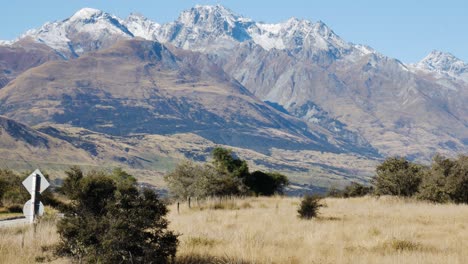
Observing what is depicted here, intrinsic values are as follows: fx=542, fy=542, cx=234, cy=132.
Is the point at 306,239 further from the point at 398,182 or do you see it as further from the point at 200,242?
the point at 398,182

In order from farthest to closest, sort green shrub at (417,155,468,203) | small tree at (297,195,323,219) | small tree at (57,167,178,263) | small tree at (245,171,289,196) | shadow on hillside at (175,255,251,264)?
small tree at (245,171,289,196) → green shrub at (417,155,468,203) → small tree at (297,195,323,219) → shadow on hillside at (175,255,251,264) → small tree at (57,167,178,263)

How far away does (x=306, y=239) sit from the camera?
58.2 ft

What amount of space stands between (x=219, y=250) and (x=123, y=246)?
386cm

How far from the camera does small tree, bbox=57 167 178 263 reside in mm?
11953

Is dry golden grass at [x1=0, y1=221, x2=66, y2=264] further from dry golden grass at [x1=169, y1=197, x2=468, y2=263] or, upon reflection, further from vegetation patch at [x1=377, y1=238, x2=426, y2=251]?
vegetation patch at [x1=377, y1=238, x2=426, y2=251]

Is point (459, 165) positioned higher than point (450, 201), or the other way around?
point (459, 165)

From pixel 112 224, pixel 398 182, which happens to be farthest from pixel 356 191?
pixel 112 224

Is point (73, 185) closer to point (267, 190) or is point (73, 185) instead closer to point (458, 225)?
point (458, 225)

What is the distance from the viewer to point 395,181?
41.1 m

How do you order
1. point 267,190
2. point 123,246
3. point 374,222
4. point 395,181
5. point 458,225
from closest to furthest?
point 123,246, point 458,225, point 374,222, point 395,181, point 267,190

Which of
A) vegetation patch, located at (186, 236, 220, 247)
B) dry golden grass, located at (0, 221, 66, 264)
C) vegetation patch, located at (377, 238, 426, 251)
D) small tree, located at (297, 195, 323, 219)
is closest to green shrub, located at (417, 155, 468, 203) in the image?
small tree, located at (297, 195, 323, 219)

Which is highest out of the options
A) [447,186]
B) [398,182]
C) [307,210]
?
[398,182]

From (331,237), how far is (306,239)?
3.47 feet

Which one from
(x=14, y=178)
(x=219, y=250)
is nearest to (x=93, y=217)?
(x=219, y=250)
